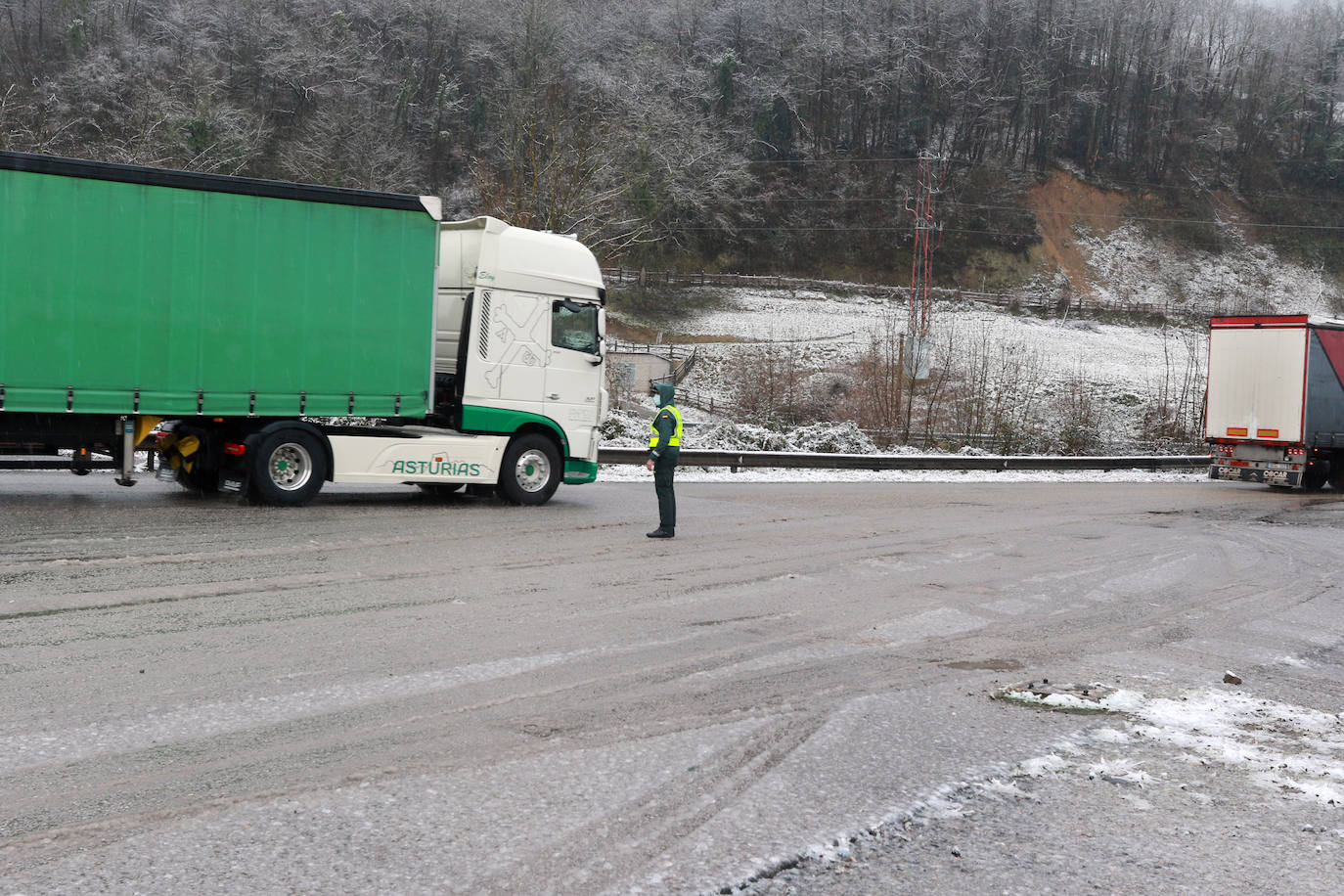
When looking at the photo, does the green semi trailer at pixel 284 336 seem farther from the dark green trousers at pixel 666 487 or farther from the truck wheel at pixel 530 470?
the dark green trousers at pixel 666 487

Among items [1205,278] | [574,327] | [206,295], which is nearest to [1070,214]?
[1205,278]

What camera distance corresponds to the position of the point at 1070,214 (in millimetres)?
85000

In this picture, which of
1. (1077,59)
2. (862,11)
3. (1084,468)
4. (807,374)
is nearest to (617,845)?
(1084,468)

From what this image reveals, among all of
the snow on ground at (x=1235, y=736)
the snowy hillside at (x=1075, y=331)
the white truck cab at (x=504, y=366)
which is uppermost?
the snowy hillside at (x=1075, y=331)

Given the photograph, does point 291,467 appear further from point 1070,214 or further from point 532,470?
point 1070,214

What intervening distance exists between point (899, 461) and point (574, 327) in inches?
481

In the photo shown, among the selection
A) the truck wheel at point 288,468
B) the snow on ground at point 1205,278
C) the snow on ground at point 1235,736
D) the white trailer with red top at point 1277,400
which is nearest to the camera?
the snow on ground at point 1235,736

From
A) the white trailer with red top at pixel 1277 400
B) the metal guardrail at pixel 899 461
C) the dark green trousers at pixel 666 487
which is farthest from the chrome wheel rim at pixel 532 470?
the white trailer with red top at pixel 1277 400

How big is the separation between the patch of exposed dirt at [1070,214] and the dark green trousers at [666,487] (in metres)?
72.7

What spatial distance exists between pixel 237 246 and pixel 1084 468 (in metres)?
22.4

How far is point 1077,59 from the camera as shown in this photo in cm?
9612

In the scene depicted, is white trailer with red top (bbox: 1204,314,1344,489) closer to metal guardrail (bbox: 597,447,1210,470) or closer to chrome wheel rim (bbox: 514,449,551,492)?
metal guardrail (bbox: 597,447,1210,470)

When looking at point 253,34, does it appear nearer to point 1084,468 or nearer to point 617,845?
point 1084,468

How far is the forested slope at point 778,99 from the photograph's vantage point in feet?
224
